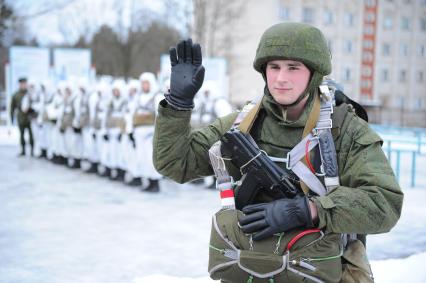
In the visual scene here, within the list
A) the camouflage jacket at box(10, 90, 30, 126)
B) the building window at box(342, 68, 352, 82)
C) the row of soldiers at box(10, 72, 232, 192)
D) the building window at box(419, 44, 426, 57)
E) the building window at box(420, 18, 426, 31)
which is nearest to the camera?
the row of soldiers at box(10, 72, 232, 192)

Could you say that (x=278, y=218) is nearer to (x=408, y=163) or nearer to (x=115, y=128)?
(x=115, y=128)

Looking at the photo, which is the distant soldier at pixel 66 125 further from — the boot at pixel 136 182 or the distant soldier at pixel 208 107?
the distant soldier at pixel 208 107

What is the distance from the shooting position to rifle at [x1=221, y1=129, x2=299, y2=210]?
1.92 m

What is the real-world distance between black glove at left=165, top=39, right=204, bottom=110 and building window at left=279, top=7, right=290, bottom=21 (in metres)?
37.5

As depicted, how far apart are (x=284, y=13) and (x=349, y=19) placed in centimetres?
603

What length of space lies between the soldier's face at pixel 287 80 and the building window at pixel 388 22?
42.0 meters

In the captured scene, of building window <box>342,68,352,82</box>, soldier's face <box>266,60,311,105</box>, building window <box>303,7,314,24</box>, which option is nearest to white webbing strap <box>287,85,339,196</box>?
soldier's face <box>266,60,311,105</box>

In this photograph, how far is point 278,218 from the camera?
1.82 m

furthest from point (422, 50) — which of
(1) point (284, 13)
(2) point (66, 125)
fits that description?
(2) point (66, 125)

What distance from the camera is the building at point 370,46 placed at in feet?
125

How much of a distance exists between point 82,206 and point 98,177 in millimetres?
2678

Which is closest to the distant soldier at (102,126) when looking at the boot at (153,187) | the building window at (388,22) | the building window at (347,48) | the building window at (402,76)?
the boot at (153,187)

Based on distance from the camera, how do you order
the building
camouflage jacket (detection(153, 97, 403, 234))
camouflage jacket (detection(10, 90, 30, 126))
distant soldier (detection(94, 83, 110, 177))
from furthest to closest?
the building → camouflage jacket (detection(10, 90, 30, 126)) → distant soldier (detection(94, 83, 110, 177)) → camouflage jacket (detection(153, 97, 403, 234))

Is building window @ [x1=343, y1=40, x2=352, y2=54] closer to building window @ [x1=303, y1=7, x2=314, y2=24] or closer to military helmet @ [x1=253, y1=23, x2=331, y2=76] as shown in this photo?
building window @ [x1=303, y1=7, x2=314, y2=24]
